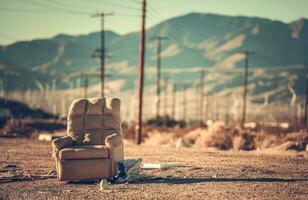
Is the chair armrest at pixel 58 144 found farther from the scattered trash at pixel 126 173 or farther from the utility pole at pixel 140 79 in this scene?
the utility pole at pixel 140 79

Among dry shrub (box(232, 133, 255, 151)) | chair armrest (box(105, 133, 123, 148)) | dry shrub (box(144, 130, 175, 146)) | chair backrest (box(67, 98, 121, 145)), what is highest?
chair backrest (box(67, 98, 121, 145))

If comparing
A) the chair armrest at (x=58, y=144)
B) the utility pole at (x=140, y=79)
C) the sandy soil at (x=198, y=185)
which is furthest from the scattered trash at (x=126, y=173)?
the utility pole at (x=140, y=79)

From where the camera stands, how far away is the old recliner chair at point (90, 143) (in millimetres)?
13320

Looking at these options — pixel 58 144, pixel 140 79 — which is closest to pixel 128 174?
pixel 58 144

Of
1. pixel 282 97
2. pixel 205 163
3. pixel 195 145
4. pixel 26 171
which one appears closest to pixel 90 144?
pixel 26 171

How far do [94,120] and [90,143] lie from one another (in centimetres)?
64

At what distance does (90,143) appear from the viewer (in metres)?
14.4

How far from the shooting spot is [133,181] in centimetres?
1352

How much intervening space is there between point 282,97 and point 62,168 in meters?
161

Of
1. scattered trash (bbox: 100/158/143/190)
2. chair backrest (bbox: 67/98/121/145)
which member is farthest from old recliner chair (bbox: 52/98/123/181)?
scattered trash (bbox: 100/158/143/190)

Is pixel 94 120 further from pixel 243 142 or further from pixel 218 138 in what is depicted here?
pixel 218 138

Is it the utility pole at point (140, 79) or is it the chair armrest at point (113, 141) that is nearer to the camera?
the chair armrest at point (113, 141)

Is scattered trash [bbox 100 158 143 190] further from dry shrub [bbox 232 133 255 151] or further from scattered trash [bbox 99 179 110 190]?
dry shrub [bbox 232 133 255 151]

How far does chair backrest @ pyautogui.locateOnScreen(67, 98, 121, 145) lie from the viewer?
14492 millimetres
